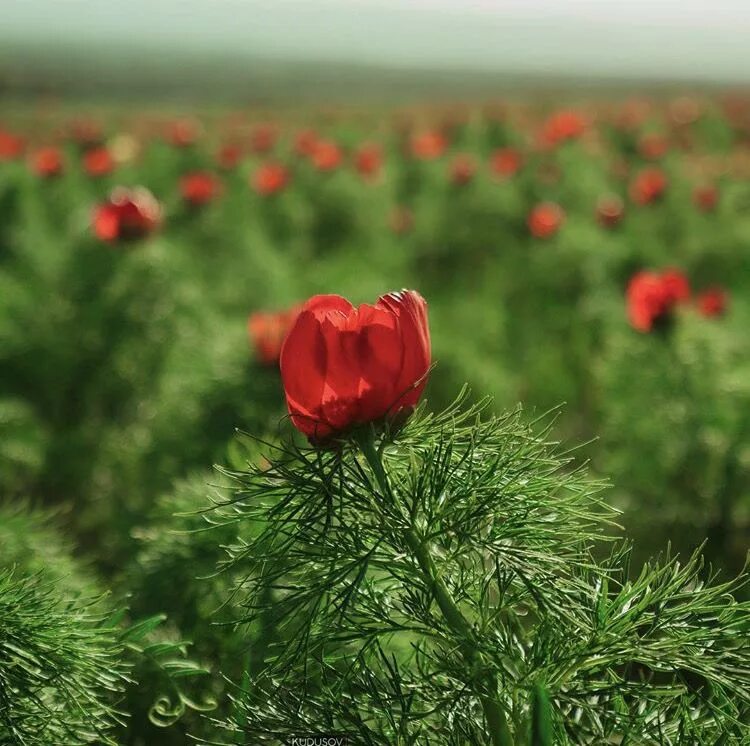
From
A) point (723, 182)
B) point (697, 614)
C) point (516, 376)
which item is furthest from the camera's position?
point (723, 182)

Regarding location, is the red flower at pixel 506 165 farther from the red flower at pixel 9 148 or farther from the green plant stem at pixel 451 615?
the green plant stem at pixel 451 615

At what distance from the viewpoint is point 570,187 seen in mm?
4184

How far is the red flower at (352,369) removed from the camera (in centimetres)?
55

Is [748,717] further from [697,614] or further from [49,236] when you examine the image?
[49,236]

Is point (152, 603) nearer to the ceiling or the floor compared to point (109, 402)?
nearer to the ceiling

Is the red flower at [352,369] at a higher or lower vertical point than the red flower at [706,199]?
higher

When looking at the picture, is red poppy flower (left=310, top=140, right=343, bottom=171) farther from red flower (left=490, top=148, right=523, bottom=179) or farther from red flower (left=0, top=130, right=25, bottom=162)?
red flower (left=0, top=130, right=25, bottom=162)

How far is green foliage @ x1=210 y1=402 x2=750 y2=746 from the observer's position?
1.83 ft

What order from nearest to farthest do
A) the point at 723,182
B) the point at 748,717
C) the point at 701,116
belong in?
1. the point at 748,717
2. the point at 723,182
3. the point at 701,116

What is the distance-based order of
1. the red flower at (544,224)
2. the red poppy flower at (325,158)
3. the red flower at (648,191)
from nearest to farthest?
the red flower at (544,224), the red flower at (648,191), the red poppy flower at (325,158)

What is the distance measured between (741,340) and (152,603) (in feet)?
5.00

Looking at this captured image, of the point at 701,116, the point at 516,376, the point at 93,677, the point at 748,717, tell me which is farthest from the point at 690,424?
the point at 701,116

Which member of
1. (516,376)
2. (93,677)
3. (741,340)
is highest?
(93,677)

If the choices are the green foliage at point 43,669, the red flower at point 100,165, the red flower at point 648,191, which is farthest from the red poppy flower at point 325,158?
the green foliage at point 43,669
